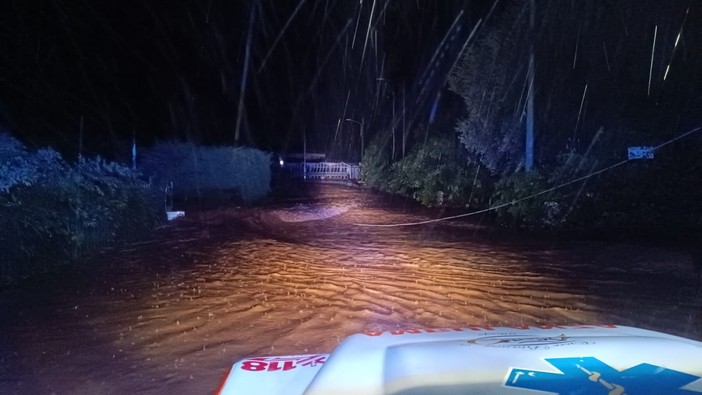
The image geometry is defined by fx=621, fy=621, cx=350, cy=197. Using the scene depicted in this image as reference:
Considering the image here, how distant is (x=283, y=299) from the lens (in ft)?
30.5

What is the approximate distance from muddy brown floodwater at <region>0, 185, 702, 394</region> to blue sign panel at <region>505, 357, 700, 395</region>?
3633 millimetres

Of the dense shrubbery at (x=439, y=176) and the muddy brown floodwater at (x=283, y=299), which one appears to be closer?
the muddy brown floodwater at (x=283, y=299)

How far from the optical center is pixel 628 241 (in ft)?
47.4

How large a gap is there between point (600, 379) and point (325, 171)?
62.6m

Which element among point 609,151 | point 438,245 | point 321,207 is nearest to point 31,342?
point 438,245

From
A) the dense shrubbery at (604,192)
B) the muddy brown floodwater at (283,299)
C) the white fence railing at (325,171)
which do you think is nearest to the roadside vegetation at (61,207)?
the muddy brown floodwater at (283,299)

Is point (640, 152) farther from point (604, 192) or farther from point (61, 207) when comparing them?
point (61, 207)

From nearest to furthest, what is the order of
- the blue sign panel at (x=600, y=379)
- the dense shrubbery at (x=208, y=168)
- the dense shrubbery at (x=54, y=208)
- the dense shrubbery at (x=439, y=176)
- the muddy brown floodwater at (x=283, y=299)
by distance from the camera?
1. the blue sign panel at (x=600, y=379)
2. the muddy brown floodwater at (x=283, y=299)
3. the dense shrubbery at (x=54, y=208)
4. the dense shrubbery at (x=439, y=176)
5. the dense shrubbery at (x=208, y=168)

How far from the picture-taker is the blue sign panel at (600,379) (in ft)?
7.93

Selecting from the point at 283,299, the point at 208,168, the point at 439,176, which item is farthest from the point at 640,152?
Result: the point at 208,168

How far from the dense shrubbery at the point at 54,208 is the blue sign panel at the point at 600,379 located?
31.2 ft

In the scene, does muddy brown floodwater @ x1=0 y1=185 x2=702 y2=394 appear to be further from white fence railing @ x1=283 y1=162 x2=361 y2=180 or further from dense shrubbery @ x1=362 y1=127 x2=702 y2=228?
white fence railing @ x1=283 y1=162 x2=361 y2=180

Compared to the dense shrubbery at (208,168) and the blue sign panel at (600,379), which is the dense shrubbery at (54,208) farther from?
the blue sign panel at (600,379)

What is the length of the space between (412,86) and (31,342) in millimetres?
33911
